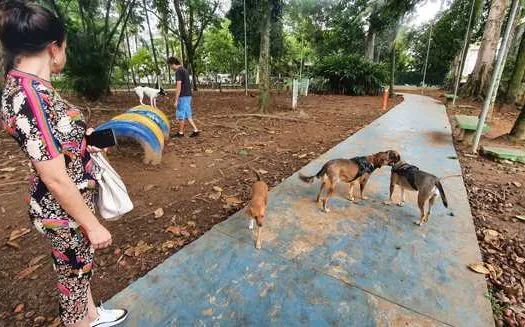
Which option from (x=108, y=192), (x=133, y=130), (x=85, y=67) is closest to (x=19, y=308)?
(x=108, y=192)

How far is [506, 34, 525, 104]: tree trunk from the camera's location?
10.4m

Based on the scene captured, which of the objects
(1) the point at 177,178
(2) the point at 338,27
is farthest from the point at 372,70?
(1) the point at 177,178

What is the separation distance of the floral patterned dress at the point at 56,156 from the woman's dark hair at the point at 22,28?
102 mm

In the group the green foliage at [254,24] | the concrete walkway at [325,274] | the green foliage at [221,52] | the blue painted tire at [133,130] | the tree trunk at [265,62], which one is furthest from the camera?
the green foliage at [221,52]

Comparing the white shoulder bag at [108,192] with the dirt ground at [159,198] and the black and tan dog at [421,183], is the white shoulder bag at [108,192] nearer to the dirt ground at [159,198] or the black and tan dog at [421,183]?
the dirt ground at [159,198]

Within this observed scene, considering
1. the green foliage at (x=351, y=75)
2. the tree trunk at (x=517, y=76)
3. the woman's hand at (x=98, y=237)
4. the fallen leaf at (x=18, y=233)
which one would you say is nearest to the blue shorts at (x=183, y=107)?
the fallen leaf at (x=18, y=233)

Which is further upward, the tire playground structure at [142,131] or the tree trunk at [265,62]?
the tree trunk at [265,62]

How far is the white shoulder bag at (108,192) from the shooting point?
5.22 feet

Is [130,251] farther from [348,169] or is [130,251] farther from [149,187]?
[348,169]

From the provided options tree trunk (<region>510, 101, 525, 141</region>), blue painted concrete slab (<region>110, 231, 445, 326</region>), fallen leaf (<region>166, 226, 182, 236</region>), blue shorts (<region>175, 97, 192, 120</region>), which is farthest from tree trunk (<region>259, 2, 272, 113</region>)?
blue painted concrete slab (<region>110, 231, 445, 326</region>)

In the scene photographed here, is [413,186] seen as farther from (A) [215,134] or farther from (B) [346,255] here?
(A) [215,134]

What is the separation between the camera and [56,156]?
1.20 metres

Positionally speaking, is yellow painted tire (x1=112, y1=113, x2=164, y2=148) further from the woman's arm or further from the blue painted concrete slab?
the woman's arm

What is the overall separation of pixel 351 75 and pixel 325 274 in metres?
17.5
